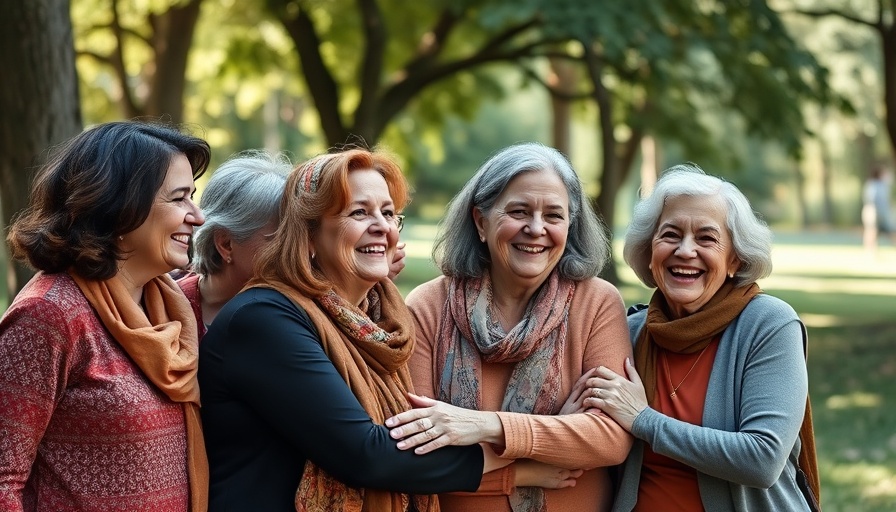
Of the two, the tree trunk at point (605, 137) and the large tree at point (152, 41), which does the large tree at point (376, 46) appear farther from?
the large tree at point (152, 41)

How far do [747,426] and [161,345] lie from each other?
1.83 meters

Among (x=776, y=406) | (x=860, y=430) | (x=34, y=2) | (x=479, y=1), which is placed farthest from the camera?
(x=479, y=1)

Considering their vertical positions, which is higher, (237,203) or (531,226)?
(237,203)

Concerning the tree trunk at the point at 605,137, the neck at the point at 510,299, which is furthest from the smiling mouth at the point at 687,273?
→ the tree trunk at the point at 605,137

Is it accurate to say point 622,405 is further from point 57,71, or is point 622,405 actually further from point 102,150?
point 57,71

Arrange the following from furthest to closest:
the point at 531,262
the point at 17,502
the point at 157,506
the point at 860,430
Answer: the point at 860,430, the point at 531,262, the point at 157,506, the point at 17,502

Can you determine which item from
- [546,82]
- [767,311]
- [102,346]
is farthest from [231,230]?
[546,82]

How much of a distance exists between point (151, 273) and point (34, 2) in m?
3.27

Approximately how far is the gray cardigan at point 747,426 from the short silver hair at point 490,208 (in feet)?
1.86

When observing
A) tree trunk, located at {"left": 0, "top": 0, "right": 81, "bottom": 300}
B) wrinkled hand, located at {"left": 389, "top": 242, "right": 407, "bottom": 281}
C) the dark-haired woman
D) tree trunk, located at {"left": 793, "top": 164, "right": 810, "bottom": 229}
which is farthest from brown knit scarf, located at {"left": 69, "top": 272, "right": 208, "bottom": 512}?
tree trunk, located at {"left": 793, "top": 164, "right": 810, "bottom": 229}

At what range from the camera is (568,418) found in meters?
3.36

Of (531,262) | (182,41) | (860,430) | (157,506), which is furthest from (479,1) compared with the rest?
(157,506)

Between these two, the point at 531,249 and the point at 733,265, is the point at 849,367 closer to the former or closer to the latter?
the point at 733,265

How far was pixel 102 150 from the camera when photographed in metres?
3.02
